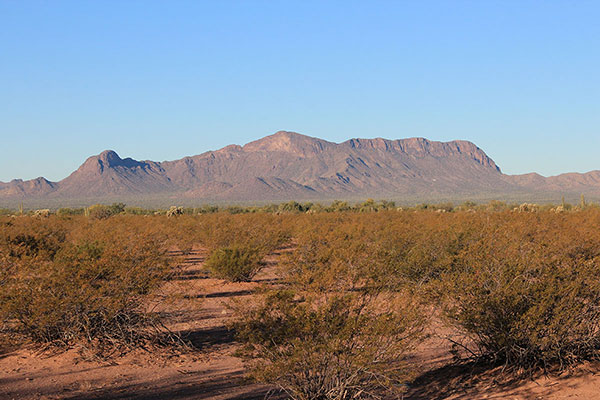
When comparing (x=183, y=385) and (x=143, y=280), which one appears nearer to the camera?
(x=183, y=385)

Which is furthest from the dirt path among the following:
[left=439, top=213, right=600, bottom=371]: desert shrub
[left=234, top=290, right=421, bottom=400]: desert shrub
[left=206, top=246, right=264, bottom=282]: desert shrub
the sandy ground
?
[left=206, top=246, right=264, bottom=282]: desert shrub

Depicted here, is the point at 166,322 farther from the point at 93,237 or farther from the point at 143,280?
the point at 93,237

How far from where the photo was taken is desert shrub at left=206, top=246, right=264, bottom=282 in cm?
2128

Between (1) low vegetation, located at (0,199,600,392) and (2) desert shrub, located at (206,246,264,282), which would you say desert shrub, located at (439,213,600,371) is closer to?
(1) low vegetation, located at (0,199,600,392)

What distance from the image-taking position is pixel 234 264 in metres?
21.3

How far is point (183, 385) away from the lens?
10.2m

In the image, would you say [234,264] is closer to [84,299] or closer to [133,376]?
[84,299]

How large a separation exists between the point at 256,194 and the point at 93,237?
17175 cm

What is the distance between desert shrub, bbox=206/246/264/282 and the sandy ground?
838 cm

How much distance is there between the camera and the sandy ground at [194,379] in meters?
9.32

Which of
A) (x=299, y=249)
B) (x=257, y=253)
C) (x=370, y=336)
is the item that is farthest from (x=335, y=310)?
(x=257, y=253)

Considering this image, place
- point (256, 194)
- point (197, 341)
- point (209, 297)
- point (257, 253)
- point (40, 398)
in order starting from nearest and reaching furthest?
1. point (40, 398)
2. point (197, 341)
3. point (209, 297)
4. point (257, 253)
5. point (256, 194)

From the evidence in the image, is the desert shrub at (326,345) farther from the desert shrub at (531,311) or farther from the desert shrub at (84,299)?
the desert shrub at (84,299)

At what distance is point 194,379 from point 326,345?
3543 mm
